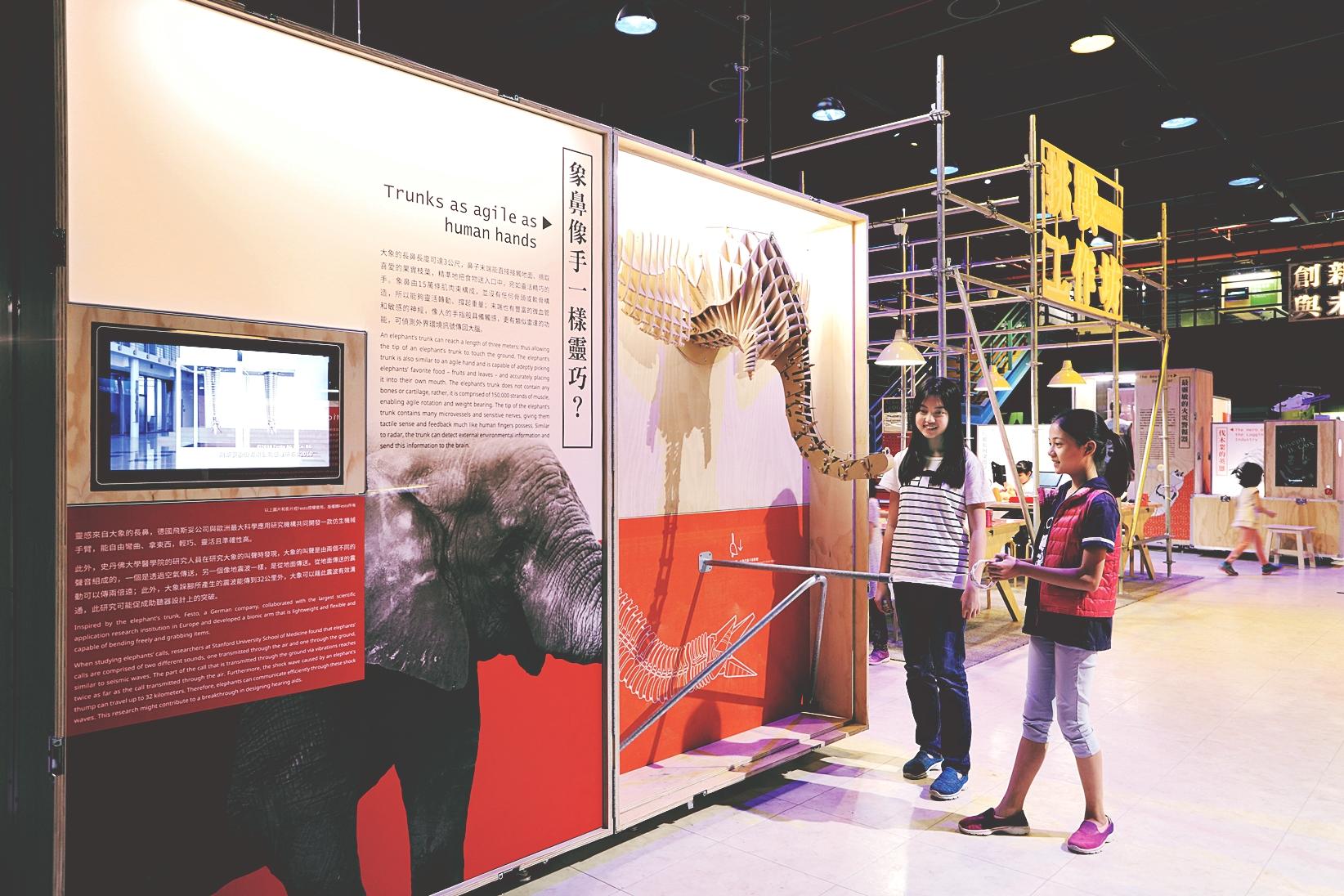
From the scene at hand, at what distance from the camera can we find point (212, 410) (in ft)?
7.04

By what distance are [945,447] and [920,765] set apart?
55.5 inches

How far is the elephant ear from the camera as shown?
247 cm

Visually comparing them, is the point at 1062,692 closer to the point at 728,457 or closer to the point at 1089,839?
the point at 1089,839

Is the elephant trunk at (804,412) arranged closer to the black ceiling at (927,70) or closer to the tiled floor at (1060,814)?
the black ceiling at (927,70)

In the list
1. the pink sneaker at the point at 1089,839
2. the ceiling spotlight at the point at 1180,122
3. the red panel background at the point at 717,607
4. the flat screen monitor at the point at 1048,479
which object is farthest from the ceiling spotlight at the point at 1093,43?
the flat screen monitor at the point at 1048,479

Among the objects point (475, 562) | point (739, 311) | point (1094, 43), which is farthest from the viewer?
point (1094, 43)

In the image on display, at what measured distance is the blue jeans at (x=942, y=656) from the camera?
3.73 m

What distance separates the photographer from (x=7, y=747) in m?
1.93

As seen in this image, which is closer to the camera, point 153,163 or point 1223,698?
point 153,163

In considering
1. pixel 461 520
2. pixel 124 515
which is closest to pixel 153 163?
pixel 124 515

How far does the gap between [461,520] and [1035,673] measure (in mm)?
2178

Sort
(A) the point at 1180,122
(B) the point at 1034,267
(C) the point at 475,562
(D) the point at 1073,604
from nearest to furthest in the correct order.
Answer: (C) the point at 475,562 < (D) the point at 1073,604 < (B) the point at 1034,267 < (A) the point at 1180,122

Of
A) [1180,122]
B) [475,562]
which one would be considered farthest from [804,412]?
[1180,122]

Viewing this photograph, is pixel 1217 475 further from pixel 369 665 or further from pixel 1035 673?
pixel 369 665
